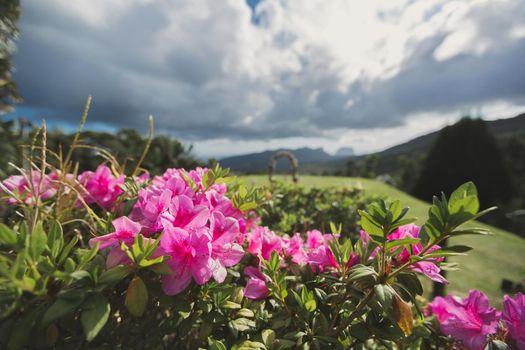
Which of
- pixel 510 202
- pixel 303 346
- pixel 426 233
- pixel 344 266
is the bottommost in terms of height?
pixel 510 202

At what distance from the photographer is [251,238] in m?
0.94

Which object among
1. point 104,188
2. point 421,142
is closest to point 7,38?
point 104,188

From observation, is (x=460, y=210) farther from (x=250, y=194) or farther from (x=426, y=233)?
(x=250, y=194)

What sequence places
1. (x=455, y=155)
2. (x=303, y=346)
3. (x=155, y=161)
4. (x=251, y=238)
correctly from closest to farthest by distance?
(x=303, y=346) → (x=251, y=238) → (x=155, y=161) → (x=455, y=155)

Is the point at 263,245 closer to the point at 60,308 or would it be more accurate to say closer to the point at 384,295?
the point at 384,295

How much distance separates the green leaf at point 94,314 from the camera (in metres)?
0.44

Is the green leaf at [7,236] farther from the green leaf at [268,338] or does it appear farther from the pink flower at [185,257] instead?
the green leaf at [268,338]

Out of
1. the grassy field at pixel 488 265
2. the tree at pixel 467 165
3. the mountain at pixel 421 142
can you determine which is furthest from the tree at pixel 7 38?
the mountain at pixel 421 142

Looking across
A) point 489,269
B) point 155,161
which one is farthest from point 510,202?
point 155,161

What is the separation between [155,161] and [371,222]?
5.04 metres

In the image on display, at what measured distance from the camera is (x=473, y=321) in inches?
32.4

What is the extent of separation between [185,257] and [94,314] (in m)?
0.19

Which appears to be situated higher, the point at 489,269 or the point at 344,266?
the point at 344,266

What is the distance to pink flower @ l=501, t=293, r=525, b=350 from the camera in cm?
71
